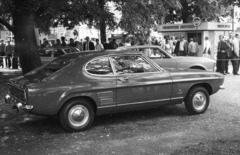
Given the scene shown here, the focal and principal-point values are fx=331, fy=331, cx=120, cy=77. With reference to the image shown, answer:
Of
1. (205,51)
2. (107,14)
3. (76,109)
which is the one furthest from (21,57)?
(205,51)

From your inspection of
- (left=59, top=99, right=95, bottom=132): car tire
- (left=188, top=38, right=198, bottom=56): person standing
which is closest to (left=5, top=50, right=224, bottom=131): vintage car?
(left=59, top=99, right=95, bottom=132): car tire

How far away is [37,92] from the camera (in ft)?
18.9

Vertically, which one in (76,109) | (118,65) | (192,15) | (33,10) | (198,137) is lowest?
(198,137)

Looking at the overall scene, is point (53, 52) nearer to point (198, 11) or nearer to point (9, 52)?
point (9, 52)

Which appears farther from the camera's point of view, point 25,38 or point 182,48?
point 182,48

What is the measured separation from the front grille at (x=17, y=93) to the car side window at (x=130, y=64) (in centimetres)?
184

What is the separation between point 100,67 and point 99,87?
1.48 feet

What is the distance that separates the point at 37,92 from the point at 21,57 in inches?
275

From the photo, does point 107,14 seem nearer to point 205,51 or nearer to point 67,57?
point 205,51

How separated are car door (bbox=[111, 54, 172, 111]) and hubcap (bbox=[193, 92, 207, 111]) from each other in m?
0.73

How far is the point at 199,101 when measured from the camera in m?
7.44

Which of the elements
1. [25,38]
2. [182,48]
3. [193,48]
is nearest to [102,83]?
[25,38]

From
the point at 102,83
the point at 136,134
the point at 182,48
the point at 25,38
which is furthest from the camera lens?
the point at 182,48

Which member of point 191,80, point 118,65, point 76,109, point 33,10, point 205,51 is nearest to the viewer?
point 76,109
